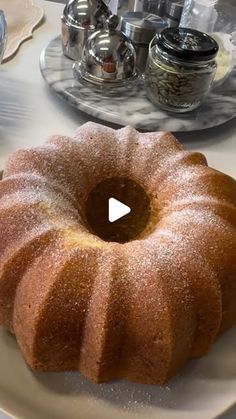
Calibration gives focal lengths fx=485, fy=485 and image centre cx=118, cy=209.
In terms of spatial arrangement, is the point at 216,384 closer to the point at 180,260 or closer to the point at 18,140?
the point at 180,260

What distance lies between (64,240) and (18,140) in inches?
18.5

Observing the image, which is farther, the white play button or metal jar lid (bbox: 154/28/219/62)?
metal jar lid (bbox: 154/28/219/62)

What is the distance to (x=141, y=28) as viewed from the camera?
1.24 metres

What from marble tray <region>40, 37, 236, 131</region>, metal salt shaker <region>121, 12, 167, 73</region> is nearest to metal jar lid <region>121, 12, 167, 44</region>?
metal salt shaker <region>121, 12, 167, 73</region>

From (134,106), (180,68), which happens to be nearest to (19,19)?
(134,106)

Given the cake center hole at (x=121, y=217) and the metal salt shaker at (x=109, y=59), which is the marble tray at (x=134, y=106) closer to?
the metal salt shaker at (x=109, y=59)

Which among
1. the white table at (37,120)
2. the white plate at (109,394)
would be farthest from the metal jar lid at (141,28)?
the white plate at (109,394)

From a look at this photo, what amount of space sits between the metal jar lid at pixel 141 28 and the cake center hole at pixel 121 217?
2.05ft

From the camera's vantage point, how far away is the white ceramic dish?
1354mm

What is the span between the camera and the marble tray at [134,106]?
109 cm

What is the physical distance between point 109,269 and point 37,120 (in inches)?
23.7

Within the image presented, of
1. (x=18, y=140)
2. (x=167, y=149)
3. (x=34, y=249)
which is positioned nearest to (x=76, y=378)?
(x=34, y=249)

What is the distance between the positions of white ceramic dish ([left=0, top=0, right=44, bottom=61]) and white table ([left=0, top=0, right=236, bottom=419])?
71mm

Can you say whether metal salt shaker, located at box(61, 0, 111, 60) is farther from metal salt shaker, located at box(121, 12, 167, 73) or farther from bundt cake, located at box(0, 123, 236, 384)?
bundt cake, located at box(0, 123, 236, 384)
